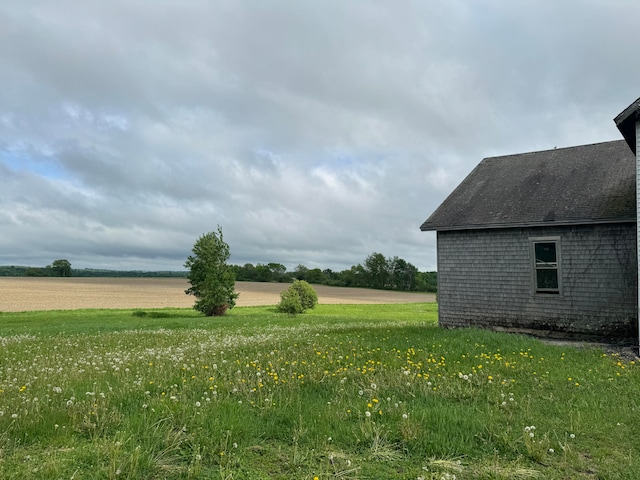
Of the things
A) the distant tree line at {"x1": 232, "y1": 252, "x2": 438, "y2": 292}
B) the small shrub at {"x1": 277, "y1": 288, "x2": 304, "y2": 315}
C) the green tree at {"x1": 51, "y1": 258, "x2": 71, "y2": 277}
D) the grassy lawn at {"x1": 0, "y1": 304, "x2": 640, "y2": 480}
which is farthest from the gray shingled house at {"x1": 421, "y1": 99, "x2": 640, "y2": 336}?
the green tree at {"x1": 51, "y1": 258, "x2": 71, "y2": 277}

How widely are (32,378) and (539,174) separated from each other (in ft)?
66.4

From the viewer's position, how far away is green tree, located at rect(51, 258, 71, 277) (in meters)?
106

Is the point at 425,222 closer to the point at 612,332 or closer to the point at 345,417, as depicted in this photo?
the point at 612,332

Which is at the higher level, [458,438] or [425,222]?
[425,222]

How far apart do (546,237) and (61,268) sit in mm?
113050

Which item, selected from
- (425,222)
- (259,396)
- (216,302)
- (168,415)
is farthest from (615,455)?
(216,302)

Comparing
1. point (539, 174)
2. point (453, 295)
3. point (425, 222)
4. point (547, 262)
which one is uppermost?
point (539, 174)

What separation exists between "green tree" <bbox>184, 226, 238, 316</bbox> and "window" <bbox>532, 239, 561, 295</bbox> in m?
25.7

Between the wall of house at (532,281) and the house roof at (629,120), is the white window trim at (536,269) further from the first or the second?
the house roof at (629,120)

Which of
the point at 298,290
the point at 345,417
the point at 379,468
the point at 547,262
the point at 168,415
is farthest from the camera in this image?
the point at 298,290

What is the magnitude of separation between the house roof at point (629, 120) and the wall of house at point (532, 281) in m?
3.62

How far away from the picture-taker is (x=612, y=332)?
1599 cm

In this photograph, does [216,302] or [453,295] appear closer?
[453,295]

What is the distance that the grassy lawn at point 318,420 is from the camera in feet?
15.4
